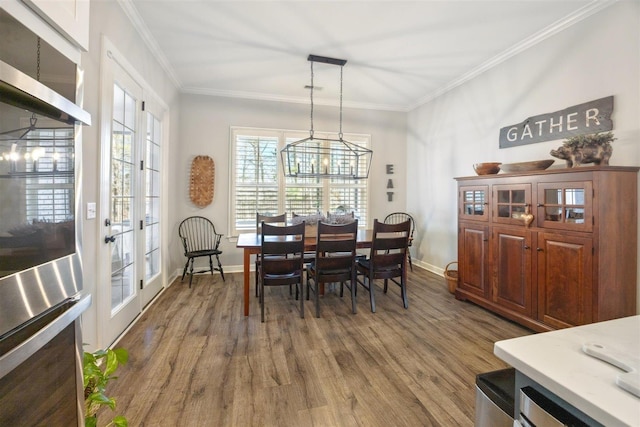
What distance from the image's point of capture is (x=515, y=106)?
11.0 feet

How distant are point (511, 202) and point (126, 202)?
382cm

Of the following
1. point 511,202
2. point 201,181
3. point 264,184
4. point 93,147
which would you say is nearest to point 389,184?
point 264,184

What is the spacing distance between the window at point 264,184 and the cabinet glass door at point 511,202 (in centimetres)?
224

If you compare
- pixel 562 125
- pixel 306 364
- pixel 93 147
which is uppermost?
pixel 562 125

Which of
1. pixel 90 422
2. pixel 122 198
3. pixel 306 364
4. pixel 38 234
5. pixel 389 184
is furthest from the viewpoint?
pixel 389 184

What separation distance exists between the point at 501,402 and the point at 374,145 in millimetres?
5014

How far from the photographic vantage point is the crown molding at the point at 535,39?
256cm

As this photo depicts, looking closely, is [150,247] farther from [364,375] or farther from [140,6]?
[364,375]

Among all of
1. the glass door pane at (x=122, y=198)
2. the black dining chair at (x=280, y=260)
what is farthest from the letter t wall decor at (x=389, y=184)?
the glass door pane at (x=122, y=198)

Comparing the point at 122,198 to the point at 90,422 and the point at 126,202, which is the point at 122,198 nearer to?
the point at 126,202

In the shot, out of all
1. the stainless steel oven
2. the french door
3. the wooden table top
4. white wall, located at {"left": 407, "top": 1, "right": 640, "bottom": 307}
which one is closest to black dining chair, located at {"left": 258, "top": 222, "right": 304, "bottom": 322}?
the wooden table top

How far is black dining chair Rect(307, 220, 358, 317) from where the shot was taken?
2.96 m

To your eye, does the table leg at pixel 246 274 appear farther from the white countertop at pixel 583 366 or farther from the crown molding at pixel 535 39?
the crown molding at pixel 535 39

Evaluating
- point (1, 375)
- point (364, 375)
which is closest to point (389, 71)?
point (364, 375)
